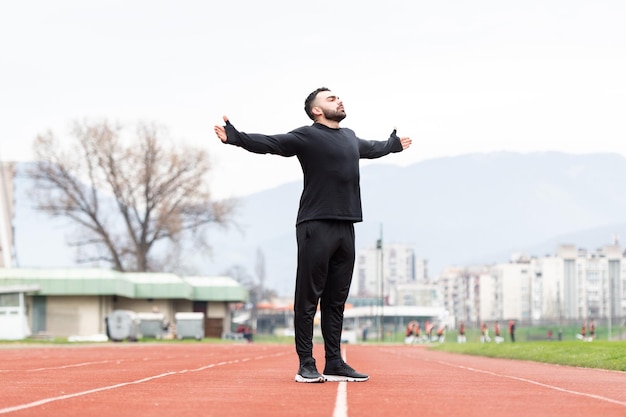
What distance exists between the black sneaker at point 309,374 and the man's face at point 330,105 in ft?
7.17

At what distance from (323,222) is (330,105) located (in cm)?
109

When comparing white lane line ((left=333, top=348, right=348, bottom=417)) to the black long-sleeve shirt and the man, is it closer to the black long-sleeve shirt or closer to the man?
the man

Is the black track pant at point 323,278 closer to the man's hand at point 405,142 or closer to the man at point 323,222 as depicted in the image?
the man at point 323,222

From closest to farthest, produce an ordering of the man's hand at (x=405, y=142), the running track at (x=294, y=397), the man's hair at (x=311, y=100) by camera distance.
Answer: the running track at (x=294, y=397) → the man's hair at (x=311, y=100) → the man's hand at (x=405, y=142)

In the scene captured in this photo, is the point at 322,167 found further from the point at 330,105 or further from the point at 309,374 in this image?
the point at 309,374

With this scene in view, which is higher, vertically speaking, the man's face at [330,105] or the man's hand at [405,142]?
the man's face at [330,105]

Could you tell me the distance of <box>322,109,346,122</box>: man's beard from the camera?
11.4 m

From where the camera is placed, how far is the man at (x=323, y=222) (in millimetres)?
11031

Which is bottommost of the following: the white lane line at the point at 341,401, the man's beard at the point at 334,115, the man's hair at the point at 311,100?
the white lane line at the point at 341,401

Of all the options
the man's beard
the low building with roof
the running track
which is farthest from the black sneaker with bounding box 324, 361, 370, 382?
the low building with roof

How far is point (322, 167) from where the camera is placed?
11172 millimetres

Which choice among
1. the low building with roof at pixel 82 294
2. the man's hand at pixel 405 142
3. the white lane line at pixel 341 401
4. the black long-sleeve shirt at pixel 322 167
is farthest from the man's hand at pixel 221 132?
the low building with roof at pixel 82 294

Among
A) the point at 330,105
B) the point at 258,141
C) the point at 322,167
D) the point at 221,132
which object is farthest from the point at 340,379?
the point at 330,105

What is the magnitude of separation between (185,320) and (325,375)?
217 feet
